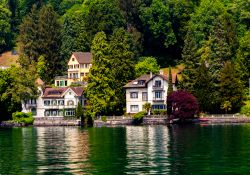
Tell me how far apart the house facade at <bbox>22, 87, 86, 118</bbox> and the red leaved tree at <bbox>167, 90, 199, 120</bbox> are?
84.0ft

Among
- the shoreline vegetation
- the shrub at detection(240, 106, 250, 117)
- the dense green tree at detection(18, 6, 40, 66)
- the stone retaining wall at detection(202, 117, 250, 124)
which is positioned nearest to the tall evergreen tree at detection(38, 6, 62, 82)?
the dense green tree at detection(18, 6, 40, 66)

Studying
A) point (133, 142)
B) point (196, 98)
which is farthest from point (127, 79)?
point (133, 142)

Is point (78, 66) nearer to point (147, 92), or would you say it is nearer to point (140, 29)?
point (140, 29)

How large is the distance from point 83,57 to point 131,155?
3785 inches

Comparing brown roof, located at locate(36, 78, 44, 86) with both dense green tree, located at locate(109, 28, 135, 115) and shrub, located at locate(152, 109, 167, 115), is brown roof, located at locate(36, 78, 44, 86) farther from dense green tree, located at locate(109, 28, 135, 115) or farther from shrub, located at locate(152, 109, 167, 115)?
shrub, located at locate(152, 109, 167, 115)

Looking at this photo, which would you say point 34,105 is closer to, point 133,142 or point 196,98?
point 196,98

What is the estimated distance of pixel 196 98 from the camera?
120188 mm

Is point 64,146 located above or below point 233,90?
below

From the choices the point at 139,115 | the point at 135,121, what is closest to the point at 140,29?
the point at 139,115

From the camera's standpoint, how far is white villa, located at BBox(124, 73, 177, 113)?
129875 millimetres

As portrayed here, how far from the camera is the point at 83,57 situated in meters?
155

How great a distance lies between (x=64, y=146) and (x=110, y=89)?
54191mm

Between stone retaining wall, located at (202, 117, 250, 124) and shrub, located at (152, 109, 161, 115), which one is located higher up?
shrub, located at (152, 109, 161, 115)

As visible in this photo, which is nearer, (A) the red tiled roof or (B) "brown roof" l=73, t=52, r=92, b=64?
(A) the red tiled roof
